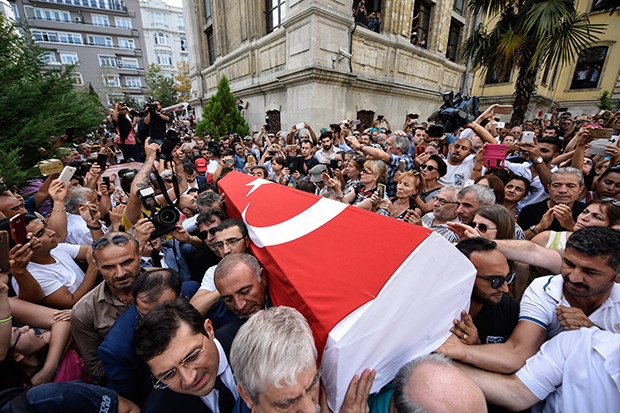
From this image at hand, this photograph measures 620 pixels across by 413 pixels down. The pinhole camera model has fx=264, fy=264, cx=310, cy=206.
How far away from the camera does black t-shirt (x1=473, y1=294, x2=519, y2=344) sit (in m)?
1.45

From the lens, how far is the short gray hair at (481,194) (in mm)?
2199

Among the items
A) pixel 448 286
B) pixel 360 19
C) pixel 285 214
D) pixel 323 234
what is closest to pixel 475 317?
pixel 448 286

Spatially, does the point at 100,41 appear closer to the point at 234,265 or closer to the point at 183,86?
the point at 183,86

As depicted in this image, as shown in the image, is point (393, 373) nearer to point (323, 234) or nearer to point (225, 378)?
point (323, 234)

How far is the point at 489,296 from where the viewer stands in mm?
1425

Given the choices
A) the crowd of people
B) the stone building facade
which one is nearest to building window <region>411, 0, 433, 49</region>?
the stone building facade

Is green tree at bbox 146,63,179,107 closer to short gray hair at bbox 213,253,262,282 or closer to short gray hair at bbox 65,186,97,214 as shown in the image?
short gray hair at bbox 65,186,97,214

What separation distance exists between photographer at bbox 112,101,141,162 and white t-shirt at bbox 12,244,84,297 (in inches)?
213

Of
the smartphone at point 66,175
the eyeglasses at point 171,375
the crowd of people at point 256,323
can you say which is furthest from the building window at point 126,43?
the eyeglasses at point 171,375

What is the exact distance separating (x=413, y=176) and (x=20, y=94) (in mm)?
4910

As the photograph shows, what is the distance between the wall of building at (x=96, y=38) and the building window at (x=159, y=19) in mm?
6757

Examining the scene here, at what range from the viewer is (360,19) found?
30.2ft

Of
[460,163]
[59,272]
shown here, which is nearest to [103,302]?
[59,272]

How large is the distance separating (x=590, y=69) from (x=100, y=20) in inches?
2040
